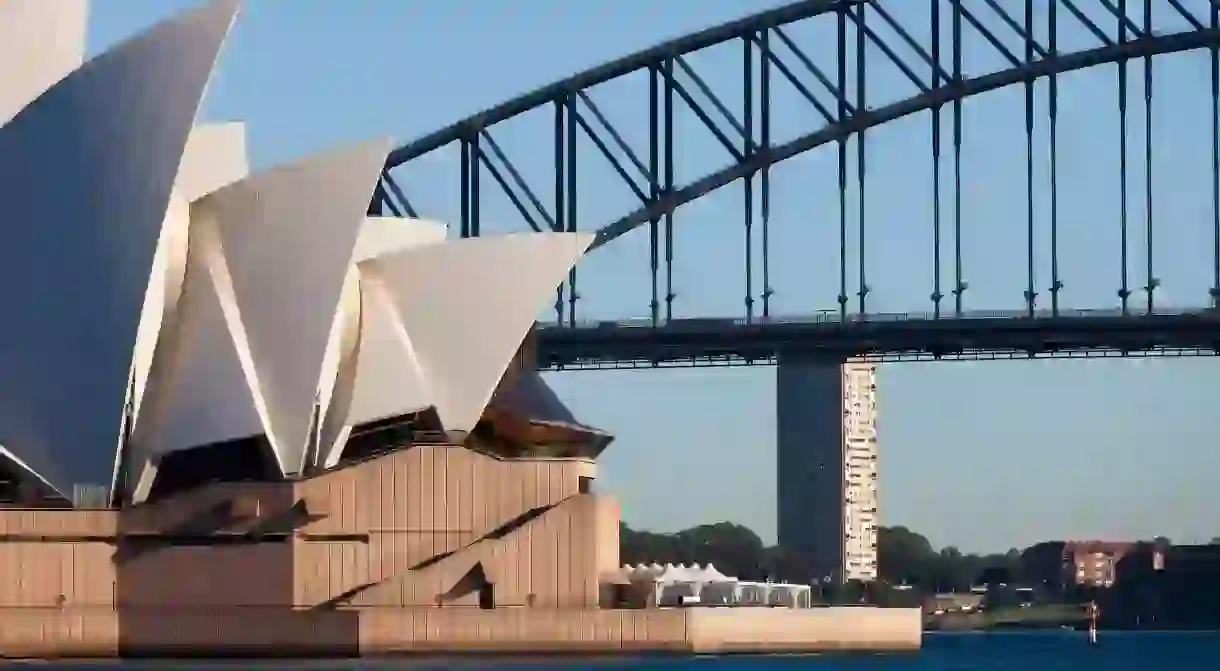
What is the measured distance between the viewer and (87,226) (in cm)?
4584

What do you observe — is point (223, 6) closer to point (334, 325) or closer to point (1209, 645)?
point (334, 325)

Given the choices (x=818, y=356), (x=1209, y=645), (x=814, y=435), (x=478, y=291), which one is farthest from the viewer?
(x=814, y=435)

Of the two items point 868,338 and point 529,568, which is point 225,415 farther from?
point 868,338

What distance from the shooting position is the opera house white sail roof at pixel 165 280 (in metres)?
45.6

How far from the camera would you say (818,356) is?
73.2 m

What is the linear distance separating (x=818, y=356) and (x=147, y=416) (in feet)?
92.2

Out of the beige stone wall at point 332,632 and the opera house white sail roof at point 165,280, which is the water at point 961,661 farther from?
the opera house white sail roof at point 165,280

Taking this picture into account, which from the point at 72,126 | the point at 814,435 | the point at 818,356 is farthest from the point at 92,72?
the point at 814,435

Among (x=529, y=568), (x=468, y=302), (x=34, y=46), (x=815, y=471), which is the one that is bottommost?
(x=529, y=568)

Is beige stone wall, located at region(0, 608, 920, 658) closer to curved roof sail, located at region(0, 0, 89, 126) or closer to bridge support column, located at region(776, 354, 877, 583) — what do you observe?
curved roof sail, located at region(0, 0, 89, 126)

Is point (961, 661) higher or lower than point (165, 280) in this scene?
lower

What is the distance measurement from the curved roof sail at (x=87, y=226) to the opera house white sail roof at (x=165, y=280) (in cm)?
3

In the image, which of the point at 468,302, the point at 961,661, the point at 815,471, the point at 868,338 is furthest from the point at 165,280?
the point at 815,471

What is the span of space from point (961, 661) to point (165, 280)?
67.7 feet
